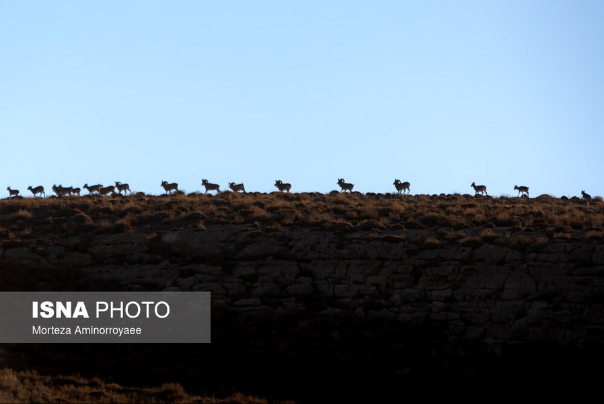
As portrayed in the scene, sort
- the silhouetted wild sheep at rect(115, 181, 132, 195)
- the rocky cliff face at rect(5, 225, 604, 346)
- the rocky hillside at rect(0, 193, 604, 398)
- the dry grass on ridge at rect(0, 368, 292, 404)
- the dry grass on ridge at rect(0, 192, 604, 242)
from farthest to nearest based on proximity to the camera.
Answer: the silhouetted wild sheep at rect(115, 181, 132, 195), the dry grass on ridge at rect(0, 192, 604, 242), the rocky cliff face at rect(5, 225, 604, 346), the rocky hillside at rect(0, 193, 604, 398), the dry grass on ridge at rect(0, 368, 292, 404)

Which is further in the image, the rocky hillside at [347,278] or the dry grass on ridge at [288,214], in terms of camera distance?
the dry grass on ridge at [288,214]

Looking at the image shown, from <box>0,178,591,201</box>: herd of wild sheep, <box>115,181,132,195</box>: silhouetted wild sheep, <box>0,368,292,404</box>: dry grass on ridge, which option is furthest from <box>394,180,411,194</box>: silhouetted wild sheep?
<box>0,368,292,404</box>: dry grass on ridge

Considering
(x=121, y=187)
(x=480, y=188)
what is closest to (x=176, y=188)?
(x=121, y=187)

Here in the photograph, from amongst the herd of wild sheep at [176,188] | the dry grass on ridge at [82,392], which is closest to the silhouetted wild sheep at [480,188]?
the herd of wild sheep at [176,188]

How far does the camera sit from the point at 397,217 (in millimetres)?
45312

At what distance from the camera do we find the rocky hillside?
3042cm

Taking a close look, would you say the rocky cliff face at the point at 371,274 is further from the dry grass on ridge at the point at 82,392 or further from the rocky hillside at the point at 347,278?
the dry grass on ridge at the point at 82,392

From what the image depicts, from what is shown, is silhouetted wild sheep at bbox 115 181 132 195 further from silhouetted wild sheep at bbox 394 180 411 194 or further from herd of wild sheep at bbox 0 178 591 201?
silhouetted wild sheep at bbox 394 180 411 194

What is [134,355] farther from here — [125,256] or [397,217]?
[397,217]

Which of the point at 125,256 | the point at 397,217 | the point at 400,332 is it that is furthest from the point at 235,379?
the point at 397,217

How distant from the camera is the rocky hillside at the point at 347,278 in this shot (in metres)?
30.4

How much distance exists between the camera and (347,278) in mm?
36469

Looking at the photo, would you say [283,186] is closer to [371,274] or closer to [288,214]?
[288,214]

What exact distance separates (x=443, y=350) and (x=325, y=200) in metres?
23.1
